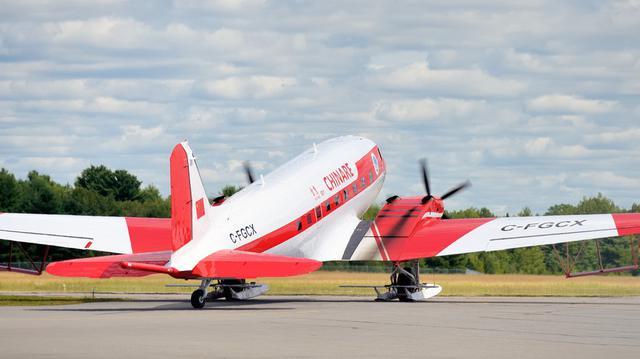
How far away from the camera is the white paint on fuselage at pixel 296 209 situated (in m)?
35.0

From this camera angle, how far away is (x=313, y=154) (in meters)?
46.9

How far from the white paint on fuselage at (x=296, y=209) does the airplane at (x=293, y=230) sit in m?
0.04

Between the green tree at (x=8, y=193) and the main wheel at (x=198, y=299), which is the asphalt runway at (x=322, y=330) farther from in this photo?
the green tree at (x=8, y=193)

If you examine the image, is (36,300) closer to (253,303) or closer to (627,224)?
(253,303)

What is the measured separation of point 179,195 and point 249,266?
2956mm

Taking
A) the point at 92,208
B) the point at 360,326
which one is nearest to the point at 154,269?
the point at 360,326

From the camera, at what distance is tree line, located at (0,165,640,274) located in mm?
106188

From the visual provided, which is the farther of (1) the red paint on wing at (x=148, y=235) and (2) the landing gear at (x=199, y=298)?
(1) the red paint on wing at (x=148, y=235)

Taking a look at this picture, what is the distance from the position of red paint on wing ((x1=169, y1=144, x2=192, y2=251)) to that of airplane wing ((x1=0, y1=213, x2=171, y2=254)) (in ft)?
27.2

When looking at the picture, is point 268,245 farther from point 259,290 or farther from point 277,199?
point 259,290

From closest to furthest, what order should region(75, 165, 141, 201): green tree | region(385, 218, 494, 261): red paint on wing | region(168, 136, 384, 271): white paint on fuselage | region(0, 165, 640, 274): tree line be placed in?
region(168, 136, 384, 271): white paint on fuselage
region(385, 218, 494, 261): red paint on wing
region(0, 165, 640, 274): tree line
region(75, 165, 141, 201): green tree

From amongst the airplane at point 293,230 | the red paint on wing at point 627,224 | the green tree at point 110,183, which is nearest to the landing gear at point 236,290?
the airplane at point 293,230

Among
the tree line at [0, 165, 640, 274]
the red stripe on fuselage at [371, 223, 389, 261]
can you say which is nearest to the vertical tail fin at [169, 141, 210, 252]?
the red stripe on fuselage at [371, 223, 389, 261]

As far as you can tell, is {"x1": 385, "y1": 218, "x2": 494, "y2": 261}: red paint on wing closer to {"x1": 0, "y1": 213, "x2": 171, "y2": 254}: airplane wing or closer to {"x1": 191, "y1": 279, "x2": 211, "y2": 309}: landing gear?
{"x1": 0, "y1": 213, "x2": 171, "y2": 254}: airplane wing
